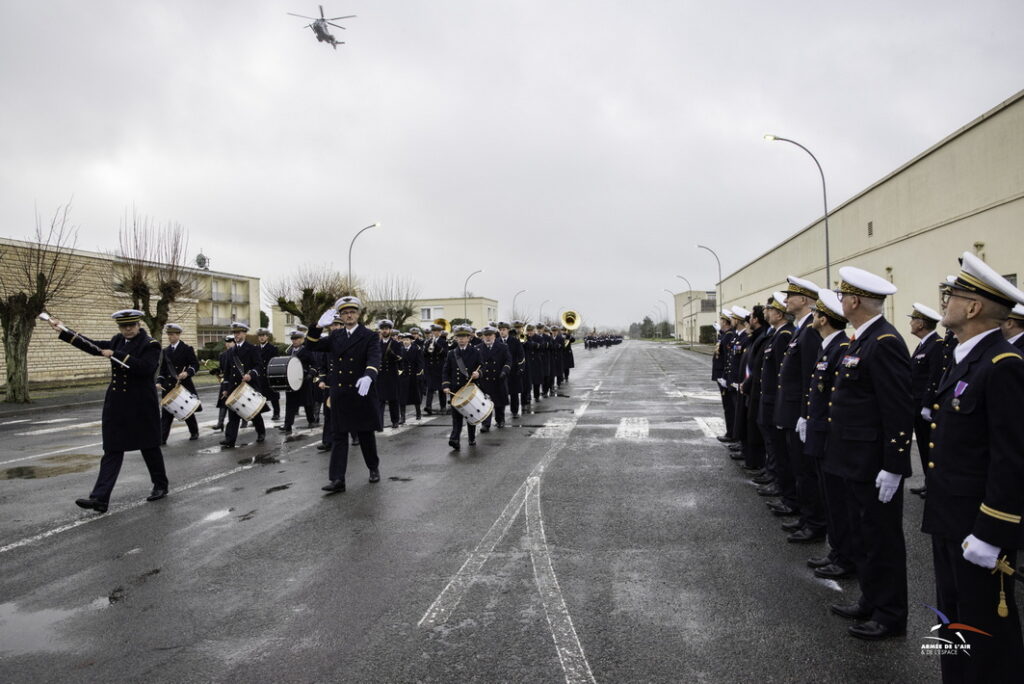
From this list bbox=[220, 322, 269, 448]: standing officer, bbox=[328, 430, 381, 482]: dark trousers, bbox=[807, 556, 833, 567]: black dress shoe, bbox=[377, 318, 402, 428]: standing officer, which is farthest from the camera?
bbox=[377, 318, 402, 428]: standing officer

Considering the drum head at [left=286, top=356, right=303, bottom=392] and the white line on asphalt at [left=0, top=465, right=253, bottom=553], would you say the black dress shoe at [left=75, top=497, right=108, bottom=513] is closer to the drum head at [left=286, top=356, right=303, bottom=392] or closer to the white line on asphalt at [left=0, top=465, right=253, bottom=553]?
the white line on asphalt at [left=0, top=465, right=253, bottom=553]

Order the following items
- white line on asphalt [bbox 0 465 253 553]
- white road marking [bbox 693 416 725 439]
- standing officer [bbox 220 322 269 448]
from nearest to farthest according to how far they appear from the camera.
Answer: white line on asphalt [bbox 0 465 253 553] → white road marking [bbox 693 416 725 439] → standing officer [bbox 220 322 269 448]

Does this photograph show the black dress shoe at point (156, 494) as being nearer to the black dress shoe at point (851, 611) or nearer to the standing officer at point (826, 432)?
the standing officer at point (826, 432)

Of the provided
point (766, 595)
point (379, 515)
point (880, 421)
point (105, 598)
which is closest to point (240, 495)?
point (379, 515)

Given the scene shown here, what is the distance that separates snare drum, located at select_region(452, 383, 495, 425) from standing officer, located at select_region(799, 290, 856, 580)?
228 inches

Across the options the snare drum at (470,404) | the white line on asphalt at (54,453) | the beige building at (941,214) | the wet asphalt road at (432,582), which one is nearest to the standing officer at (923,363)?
the wet asphalt road at (432,582)

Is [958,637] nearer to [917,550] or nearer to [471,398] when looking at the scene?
[917,550]

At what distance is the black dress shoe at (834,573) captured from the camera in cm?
463

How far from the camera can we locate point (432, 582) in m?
4.64

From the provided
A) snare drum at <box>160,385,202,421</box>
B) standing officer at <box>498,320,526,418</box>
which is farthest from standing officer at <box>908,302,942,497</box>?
snare drum at <box>160,385,202,421</box>

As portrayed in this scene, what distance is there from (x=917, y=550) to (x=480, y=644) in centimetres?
378

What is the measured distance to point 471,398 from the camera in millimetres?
10039

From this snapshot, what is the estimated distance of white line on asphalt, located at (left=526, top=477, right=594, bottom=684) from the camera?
134 inches

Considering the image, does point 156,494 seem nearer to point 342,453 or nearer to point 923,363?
point 342,453
